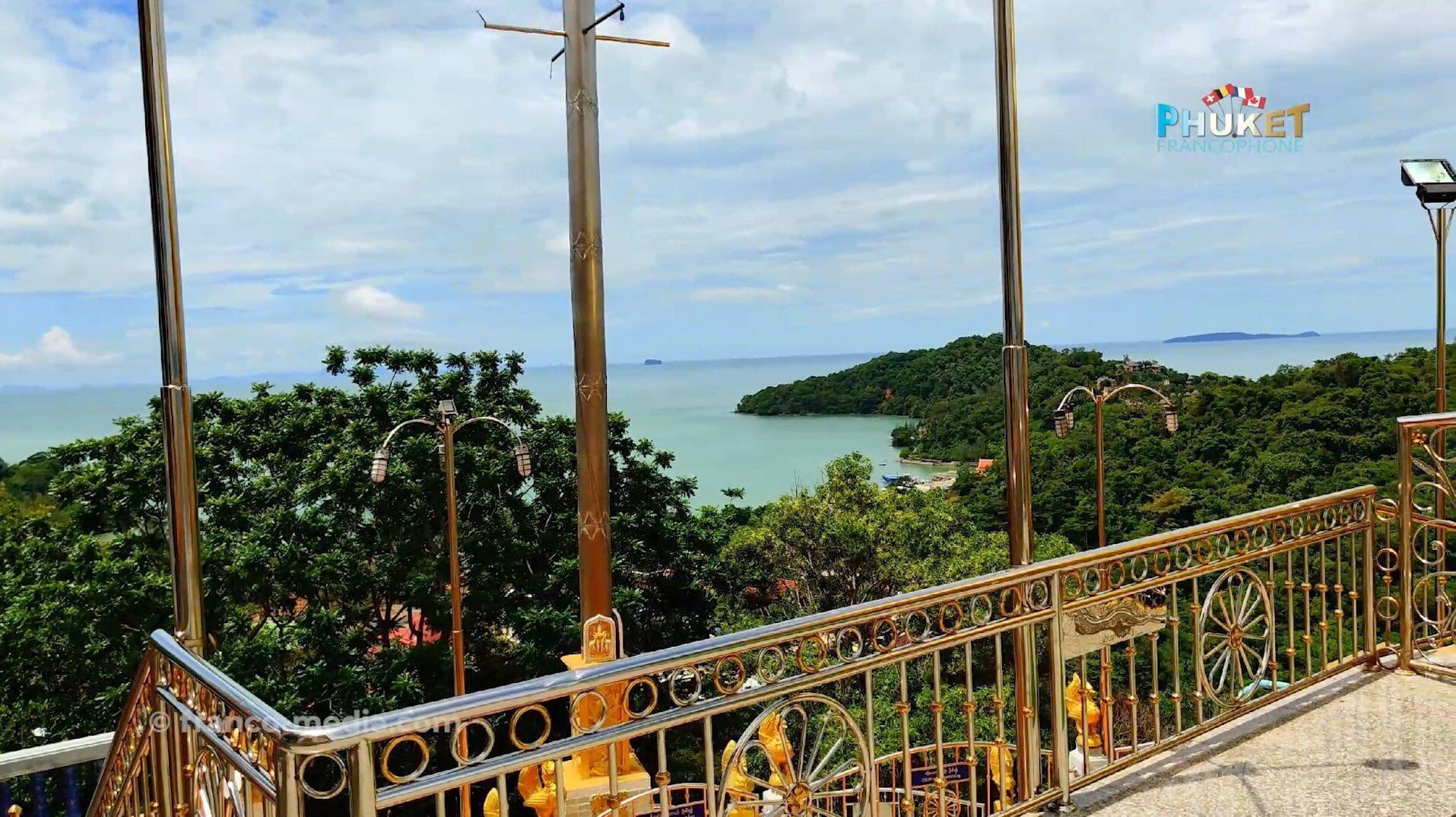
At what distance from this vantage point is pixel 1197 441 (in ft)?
46.4

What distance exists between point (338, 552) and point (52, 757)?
275 inches

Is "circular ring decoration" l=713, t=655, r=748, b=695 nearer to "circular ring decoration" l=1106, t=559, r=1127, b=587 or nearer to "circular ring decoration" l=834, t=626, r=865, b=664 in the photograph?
"circular ring decoration" l=834, t=626, r=865, b=664

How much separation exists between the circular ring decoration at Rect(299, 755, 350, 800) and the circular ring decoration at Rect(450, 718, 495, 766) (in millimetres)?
135

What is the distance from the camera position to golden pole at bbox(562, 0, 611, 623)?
14.5ft

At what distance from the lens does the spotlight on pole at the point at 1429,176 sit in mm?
4516

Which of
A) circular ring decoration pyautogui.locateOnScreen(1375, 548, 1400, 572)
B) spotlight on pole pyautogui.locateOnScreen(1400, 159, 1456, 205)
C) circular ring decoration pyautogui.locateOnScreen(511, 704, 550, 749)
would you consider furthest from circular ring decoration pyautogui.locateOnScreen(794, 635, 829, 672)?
spotlight on pole pyautogui.locateOnScreen(1400, 159, 1456, 205)

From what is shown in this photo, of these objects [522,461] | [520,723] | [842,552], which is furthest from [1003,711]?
[842,552]

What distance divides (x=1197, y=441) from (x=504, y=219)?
11.3 m

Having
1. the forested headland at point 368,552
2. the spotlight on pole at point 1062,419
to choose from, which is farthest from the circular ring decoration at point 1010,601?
the forested headland at point 368,552

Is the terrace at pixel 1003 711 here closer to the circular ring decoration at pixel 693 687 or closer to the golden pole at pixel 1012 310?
the circular ring decoration at pixel 693 687

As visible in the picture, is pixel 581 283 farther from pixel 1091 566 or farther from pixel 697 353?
pixel 697 353

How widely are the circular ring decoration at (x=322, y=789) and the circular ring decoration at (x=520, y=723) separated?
8.7 inches

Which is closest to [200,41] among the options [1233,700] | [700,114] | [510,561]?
[700,114]

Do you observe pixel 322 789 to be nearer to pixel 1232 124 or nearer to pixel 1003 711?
pixel 1003 711
